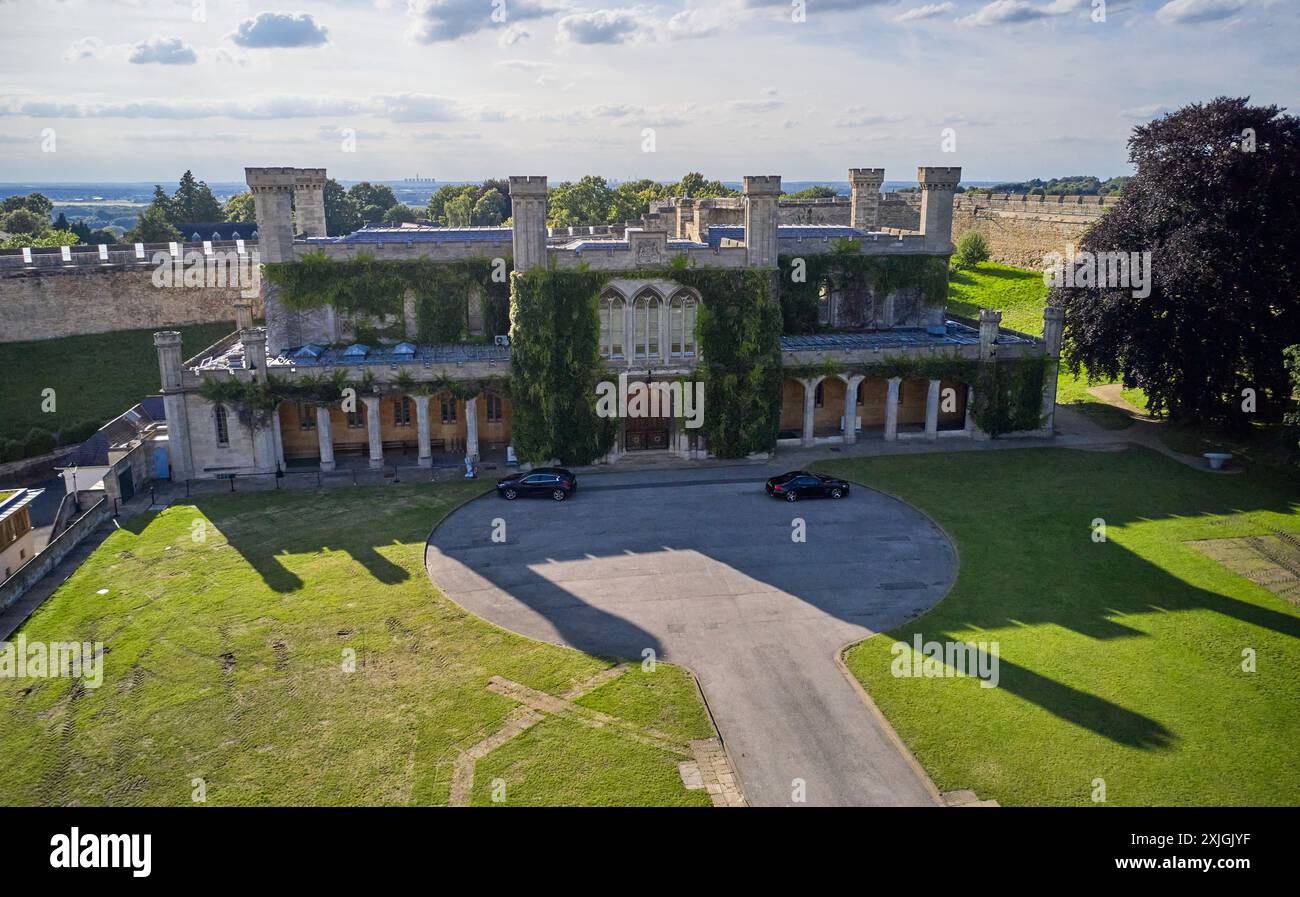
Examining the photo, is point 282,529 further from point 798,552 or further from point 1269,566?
point 1269,566

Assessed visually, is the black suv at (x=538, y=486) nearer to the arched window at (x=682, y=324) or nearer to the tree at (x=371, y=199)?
the arched window at (x=682, y=324)

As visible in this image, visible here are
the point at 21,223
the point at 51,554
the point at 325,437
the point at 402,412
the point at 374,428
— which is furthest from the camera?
the point at 21,223

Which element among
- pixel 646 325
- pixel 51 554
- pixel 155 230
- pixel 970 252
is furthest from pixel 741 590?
pixel 155 230

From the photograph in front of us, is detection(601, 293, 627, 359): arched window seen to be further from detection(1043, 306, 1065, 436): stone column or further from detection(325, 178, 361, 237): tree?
detection(325, 178, 361, 237): tree

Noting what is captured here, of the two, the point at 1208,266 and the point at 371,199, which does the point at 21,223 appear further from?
the point at 1208,266

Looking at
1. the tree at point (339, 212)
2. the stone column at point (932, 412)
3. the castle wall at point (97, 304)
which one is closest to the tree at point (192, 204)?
the tree at point (339, 212)

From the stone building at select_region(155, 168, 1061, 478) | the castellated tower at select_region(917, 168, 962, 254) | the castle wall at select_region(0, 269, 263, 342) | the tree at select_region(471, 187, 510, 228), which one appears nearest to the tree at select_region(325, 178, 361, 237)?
the tree at select_region(471, 187, 510, 228)
